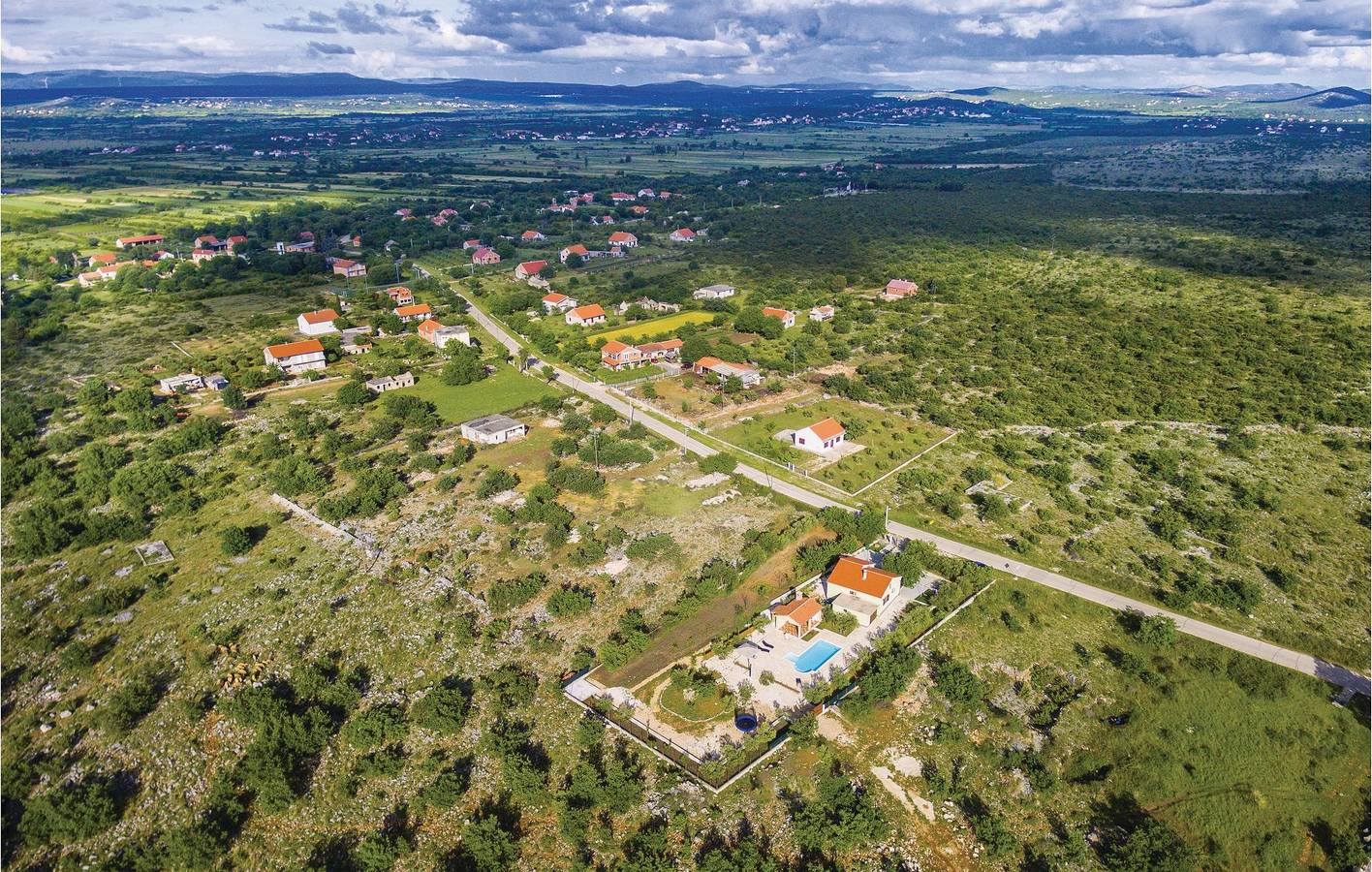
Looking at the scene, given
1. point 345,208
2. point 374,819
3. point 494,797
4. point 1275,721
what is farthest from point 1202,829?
point 345,208

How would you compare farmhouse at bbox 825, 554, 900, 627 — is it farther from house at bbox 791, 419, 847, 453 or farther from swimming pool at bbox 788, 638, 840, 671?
house at bbox 791, 419, 847, 453

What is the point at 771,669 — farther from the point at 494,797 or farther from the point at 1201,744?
the point at 1201,744

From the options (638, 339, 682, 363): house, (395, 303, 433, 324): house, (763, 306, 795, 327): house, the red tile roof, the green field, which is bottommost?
(395, 303, 433, 324): house

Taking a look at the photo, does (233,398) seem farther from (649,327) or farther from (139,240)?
(139,240)

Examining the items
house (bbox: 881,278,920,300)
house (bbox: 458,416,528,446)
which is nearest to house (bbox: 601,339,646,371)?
house (bbox: 458,416,528,446)

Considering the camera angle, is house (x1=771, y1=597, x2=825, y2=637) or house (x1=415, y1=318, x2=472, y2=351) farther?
house (x1=415, y1=318, x2=472, y2=351)

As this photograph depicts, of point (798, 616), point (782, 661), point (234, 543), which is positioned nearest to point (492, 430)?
point (234, 543)

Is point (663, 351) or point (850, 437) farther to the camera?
point (663, 351)
